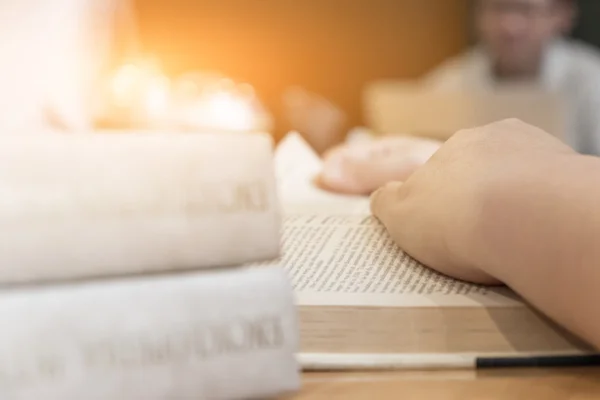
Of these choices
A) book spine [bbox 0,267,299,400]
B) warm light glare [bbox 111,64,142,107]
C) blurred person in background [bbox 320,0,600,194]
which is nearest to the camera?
book spine [bbox 0,267,299,400]

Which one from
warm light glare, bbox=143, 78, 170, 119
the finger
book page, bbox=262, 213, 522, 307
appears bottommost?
book page, bbox=262, 213, 522, 307

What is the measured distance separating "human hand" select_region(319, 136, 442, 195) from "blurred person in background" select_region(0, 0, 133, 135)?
0.88ft

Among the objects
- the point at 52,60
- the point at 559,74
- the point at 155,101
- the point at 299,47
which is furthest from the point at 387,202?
the point at 299,47

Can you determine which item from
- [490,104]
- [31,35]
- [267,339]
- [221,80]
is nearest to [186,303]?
[267,339]

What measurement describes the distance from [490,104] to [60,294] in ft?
2.87

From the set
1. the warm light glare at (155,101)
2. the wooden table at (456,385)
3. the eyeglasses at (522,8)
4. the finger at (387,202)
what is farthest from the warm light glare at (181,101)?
the wooden table at (456,385)

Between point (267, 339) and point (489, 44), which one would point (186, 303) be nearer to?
point (267, 339)

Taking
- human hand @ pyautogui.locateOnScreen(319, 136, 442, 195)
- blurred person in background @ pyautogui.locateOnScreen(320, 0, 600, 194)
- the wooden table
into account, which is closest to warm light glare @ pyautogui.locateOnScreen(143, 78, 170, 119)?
blurred person in background @ pyautogui.locateOnScreen(320, 0, 600, 194)

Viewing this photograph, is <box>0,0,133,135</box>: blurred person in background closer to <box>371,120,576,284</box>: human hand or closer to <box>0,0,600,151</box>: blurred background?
<box>0,0,600,151</box>: blurred background

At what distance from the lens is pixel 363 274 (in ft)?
0.98

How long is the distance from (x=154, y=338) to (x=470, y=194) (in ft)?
0.45

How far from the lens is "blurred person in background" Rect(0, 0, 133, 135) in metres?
0.76

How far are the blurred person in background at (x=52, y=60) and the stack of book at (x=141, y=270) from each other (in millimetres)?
443

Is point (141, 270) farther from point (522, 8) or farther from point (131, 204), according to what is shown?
point (522, 8)
